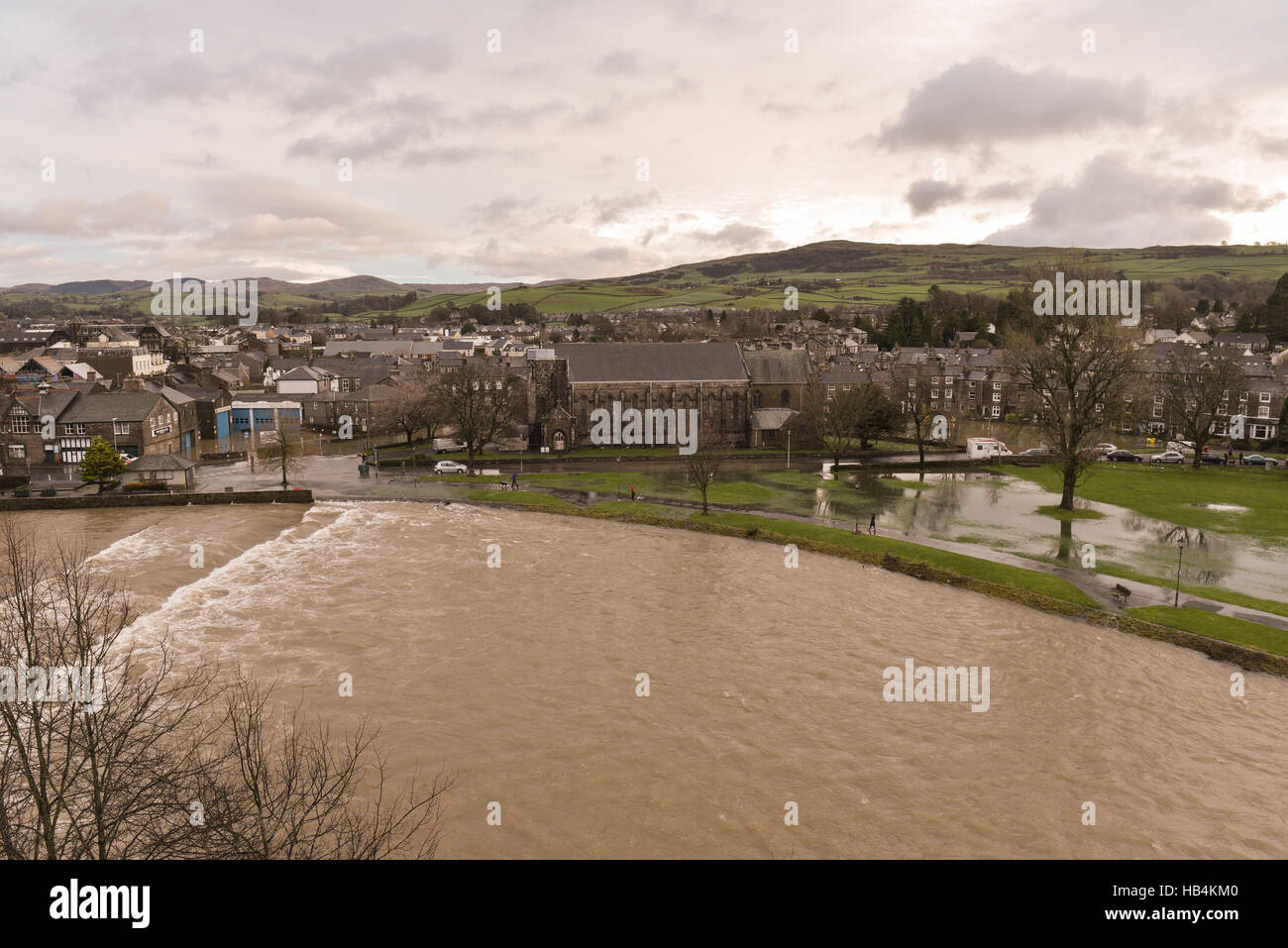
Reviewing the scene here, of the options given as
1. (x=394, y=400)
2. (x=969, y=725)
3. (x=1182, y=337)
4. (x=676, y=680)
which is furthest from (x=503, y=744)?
(x=1182, y=337)

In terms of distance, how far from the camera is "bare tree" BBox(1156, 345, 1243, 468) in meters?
55.7

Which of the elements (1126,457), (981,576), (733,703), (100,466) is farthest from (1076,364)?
(100,466)

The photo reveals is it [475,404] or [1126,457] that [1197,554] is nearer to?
[1126,457]

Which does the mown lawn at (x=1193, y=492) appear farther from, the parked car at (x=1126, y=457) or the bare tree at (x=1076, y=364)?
the bare tree at (x=1076, y=364)

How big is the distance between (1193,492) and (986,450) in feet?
52.0

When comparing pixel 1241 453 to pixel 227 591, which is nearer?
pixel 227 591

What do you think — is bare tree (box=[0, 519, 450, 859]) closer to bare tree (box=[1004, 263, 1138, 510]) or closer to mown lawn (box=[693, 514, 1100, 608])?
mown lawn (box=[693, 514, 1100, 608])

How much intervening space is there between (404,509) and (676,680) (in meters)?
25.6

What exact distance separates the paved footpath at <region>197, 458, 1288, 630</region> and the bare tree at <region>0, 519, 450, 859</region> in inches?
979

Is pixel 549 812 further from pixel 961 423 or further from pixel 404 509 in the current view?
pixel 961 423

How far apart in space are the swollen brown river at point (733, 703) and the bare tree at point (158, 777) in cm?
147

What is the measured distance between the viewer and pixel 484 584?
30.0 m

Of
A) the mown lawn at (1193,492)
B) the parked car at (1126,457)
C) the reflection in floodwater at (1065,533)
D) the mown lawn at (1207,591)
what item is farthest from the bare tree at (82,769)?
the parked car at (1126,457)

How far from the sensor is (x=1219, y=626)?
999 inches
